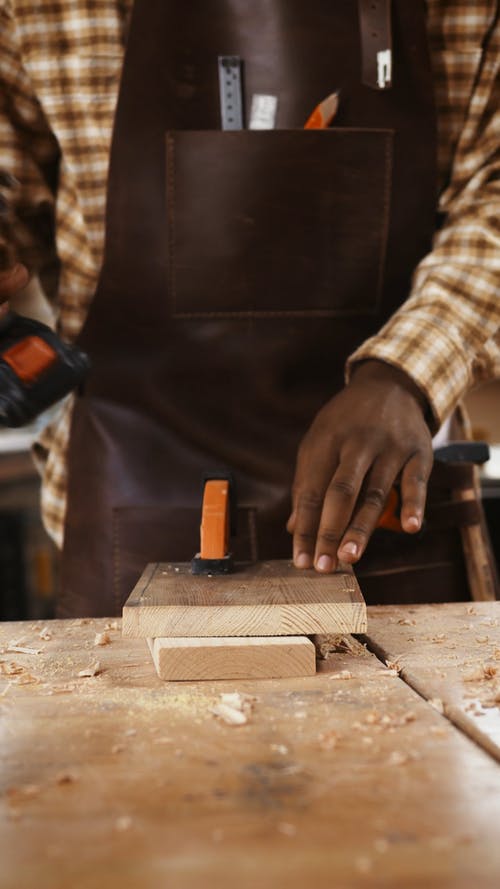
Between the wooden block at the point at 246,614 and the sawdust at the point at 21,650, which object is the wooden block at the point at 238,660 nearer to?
the wooden block at the point at 246,614

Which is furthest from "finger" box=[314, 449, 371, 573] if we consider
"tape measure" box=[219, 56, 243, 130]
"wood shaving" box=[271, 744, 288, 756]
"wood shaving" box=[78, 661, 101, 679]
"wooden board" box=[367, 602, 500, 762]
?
"tape measure" box=[219, 56, 243, 130]

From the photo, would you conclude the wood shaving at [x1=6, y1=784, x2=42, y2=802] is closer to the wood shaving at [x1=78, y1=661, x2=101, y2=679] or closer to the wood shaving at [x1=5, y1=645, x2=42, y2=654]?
the wood shaving at [x1=78, y1=661, x2=101, y2=679]

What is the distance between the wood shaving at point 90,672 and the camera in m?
0.99

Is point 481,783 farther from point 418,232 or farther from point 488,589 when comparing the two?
point 418,232

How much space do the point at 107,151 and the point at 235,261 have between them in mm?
291

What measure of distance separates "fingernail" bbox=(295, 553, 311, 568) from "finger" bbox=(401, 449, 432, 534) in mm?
131

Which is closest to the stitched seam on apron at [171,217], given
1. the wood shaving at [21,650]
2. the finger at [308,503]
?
the finger at [308,503]

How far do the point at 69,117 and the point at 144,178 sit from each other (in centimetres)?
17

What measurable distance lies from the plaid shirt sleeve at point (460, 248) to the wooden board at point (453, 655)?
318 mm

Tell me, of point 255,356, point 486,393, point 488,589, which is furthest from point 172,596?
point 486,393

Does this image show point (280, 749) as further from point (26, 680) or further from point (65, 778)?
point (26, 680)

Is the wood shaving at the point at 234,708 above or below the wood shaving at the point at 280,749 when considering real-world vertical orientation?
below

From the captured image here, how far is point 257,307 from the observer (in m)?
1.54

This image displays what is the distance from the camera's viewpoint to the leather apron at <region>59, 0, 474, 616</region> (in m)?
1.51
